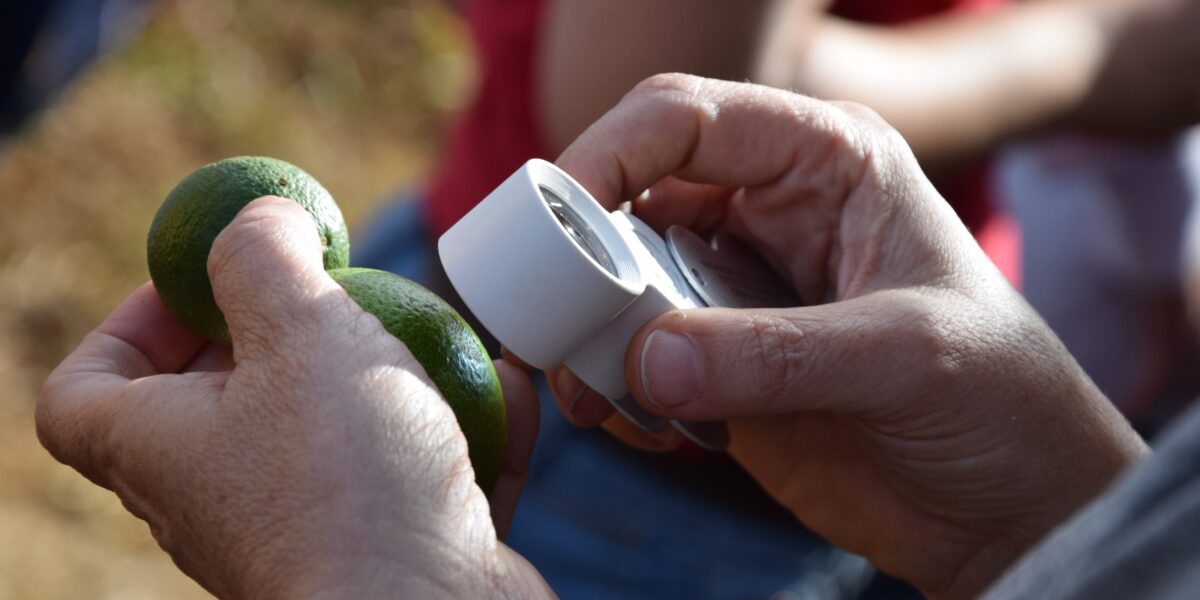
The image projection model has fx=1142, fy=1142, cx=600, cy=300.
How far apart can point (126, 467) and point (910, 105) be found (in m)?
1.37

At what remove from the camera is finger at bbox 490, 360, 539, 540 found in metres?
1.37

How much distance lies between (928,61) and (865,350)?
977mm

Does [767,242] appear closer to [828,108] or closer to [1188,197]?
[828,108]

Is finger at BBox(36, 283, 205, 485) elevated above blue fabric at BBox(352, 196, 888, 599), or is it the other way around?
finger at BBox(36, 283, 205, 485)

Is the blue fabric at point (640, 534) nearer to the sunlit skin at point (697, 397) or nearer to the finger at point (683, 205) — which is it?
the sunlit skin at point (697, 397)

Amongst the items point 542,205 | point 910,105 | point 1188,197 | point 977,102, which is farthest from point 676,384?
point 1188,197

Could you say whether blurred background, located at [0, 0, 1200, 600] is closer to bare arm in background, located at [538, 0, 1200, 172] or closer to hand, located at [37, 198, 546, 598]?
bare arm in background, located at [538, 0, 1200, 172]

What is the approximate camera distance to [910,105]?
192cm

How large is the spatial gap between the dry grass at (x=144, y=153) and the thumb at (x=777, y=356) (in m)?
2.23

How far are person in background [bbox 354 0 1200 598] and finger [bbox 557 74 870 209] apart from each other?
13.8 inches

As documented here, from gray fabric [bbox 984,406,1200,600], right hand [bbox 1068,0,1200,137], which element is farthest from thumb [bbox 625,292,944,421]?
right hand [bbox 1068,0,1200,137]

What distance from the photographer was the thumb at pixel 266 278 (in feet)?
3.38

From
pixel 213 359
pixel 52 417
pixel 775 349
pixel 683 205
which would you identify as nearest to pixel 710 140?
pixel 683 205

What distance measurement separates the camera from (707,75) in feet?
5.58
